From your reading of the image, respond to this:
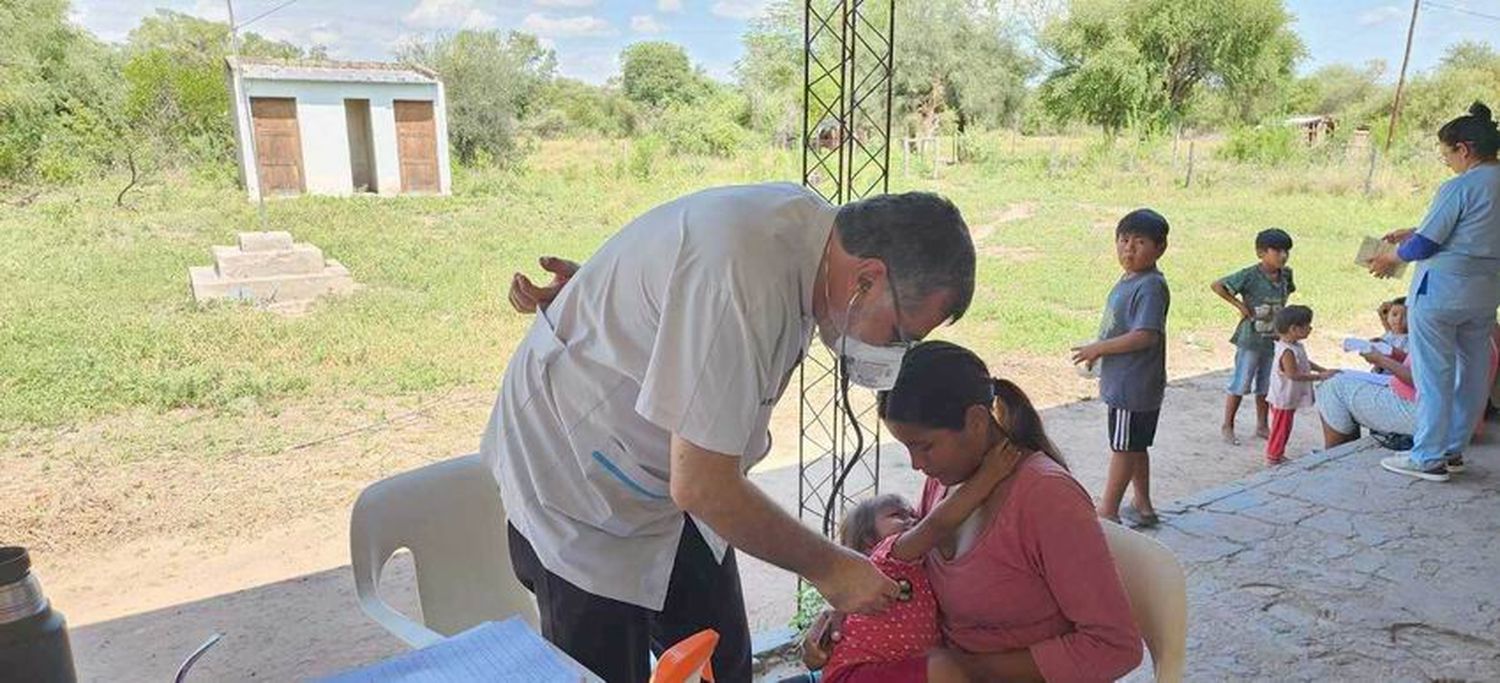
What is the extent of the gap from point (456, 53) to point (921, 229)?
1907 centimetres

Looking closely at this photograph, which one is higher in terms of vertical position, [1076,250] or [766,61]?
[766,61]

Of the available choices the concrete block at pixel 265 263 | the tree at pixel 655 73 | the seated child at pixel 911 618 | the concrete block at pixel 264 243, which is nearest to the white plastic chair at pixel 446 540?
the seated child at pixel 911 618

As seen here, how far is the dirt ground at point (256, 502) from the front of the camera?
3.29m

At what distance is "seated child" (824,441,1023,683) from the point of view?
4.95 ft

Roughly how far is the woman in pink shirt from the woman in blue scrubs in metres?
3.08

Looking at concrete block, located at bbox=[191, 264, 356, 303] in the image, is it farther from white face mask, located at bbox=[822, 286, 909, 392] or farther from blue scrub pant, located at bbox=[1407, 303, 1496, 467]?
white face mask, located at bbox=[822, 286, 909, 392]

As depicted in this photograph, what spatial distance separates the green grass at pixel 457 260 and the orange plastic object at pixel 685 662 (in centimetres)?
571

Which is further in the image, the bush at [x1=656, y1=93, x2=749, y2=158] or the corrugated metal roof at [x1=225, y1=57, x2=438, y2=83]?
the bush at [x1=656, y1=93, x2=749, y2=158]

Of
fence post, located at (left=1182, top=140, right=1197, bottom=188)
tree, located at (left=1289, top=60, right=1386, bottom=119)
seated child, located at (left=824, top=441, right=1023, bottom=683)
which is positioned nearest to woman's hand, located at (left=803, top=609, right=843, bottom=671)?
seated child, located at (left=824, top=441, right=1023, bottom=683)

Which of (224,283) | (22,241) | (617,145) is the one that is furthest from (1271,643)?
(617,145)

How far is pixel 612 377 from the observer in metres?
1.34

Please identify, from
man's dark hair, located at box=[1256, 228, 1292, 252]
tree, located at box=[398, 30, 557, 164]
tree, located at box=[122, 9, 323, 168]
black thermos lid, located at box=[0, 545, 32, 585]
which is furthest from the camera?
tree, located at box=[398, 30, 557, 164]

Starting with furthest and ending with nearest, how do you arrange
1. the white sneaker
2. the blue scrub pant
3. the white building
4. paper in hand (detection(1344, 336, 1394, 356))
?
the white building, paper in hand (detection(1344, 336, 1394, 356)), the white sneaker, the blue scrub pant

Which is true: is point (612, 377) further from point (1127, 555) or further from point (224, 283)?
point (224, 283)
